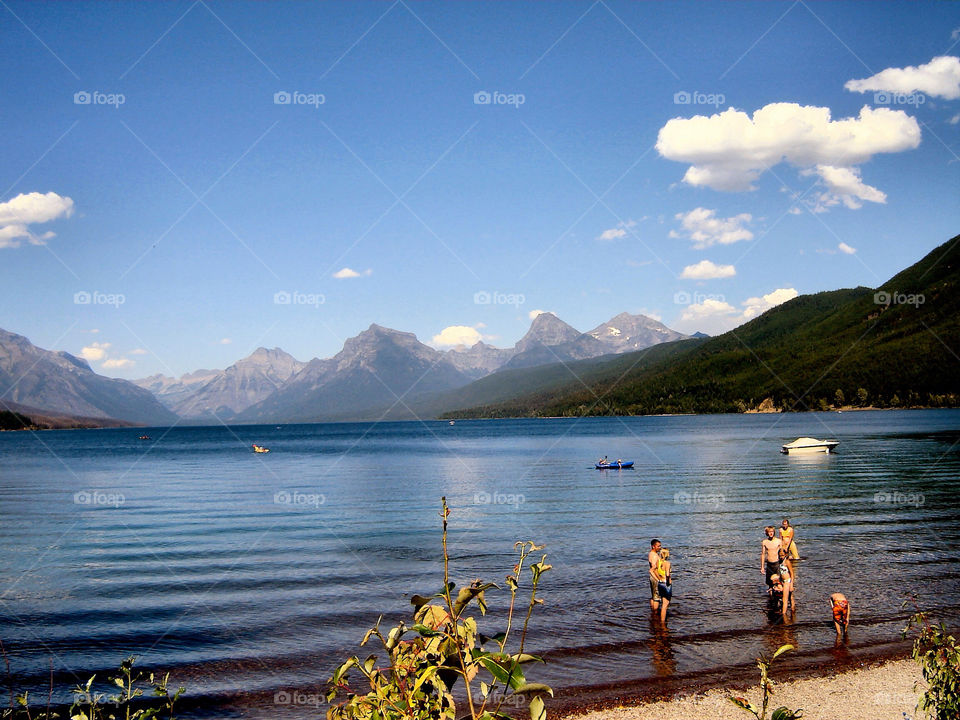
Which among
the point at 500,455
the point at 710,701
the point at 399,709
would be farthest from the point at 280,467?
the point at 399,709

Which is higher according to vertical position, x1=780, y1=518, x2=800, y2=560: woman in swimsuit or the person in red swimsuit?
x1=780, y1=518, x2=800, y2=560: woman in swimsuit

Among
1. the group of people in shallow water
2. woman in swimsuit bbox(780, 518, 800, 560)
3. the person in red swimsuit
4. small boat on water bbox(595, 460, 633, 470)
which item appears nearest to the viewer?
the person in red swimsuit

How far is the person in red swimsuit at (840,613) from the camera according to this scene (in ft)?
65.9

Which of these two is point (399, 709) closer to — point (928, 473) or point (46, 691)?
Result: point (46, 691)

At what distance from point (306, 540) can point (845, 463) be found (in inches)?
2628

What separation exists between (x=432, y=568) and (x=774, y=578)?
52.0 feet

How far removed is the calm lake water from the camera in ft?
65.0

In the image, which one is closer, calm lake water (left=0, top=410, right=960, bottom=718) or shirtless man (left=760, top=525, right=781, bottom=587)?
calm lake water (left=0, top=410, right=960, bottom=718)

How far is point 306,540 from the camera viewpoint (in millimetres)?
41125

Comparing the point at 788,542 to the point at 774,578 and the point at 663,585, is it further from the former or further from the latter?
the point at 663,585

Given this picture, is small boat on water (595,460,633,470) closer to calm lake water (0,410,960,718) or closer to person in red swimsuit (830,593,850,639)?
calm lake water (0,410,960,718)

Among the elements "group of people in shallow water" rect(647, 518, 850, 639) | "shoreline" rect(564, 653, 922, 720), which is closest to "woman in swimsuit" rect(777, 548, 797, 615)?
"group of people in shallow water" rect(647, 518, 850, 639)

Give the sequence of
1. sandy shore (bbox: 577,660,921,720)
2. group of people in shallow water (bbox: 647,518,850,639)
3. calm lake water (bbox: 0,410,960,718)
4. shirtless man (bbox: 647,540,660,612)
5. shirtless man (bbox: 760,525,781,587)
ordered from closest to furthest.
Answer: sandy shore (bbox: 577,660,921,720) < calm lake water (bbox: 0,410,960,718) < group of people in shallow water (bbox: 647,518,850,639) < shirtless man (bbox: 647,540,660,612) < shirtless man (bbox: 760,525,781,587)

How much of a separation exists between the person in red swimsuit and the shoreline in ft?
6.76
